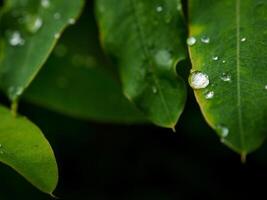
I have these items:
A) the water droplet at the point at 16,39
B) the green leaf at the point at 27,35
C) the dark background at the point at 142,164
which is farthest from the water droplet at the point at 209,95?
the dark background at the point at 142,164

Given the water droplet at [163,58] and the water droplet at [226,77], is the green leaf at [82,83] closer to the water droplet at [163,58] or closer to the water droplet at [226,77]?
the water droplet at [163,58]

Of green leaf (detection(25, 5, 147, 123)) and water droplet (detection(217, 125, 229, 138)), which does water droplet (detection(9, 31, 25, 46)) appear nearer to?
green leaf (detection(25, 5, 147, 123))

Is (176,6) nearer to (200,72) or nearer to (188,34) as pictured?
(188,34)

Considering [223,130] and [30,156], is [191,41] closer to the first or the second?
[223,130]

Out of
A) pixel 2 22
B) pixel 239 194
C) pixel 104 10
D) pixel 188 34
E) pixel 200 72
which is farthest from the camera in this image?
pixel 239 194

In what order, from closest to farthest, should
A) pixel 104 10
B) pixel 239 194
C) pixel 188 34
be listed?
1. pixel 188 34
2. pixel 104 10
3. pixel 239 194

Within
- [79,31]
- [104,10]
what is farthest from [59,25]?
[79,31]
